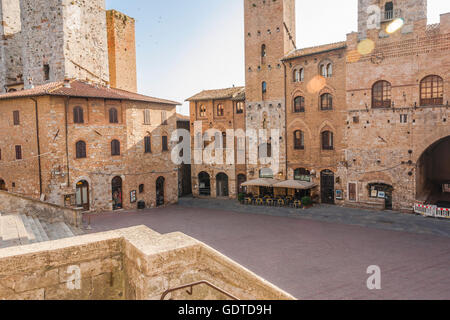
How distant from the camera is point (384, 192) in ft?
79.3

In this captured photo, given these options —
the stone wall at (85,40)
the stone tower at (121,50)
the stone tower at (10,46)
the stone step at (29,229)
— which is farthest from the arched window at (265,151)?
the stone tower at (10,46)

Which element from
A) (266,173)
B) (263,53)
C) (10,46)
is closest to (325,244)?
A: (266,173)

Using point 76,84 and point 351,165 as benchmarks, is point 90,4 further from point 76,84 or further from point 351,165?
point 351,165

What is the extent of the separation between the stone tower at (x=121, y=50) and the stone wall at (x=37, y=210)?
70.4 feet

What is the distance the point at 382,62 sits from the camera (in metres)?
23.6

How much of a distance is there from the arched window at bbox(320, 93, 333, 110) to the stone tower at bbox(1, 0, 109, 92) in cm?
2210

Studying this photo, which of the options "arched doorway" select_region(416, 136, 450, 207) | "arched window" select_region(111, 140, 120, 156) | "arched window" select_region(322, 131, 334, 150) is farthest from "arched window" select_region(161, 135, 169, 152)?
"arched doorway" select_region(416, 136, 450, 207)

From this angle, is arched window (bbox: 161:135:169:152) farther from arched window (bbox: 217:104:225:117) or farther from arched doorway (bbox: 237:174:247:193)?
arched doorway (bbox: 237:174:247:193)

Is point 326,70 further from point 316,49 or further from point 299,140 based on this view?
point 299,140

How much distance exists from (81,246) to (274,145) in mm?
25499

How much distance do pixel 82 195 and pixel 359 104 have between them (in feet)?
74.1

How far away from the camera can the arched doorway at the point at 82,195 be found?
24359mm

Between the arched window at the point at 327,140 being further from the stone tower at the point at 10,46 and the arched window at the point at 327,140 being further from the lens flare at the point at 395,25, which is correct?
the stone tower at the point at 10,46
